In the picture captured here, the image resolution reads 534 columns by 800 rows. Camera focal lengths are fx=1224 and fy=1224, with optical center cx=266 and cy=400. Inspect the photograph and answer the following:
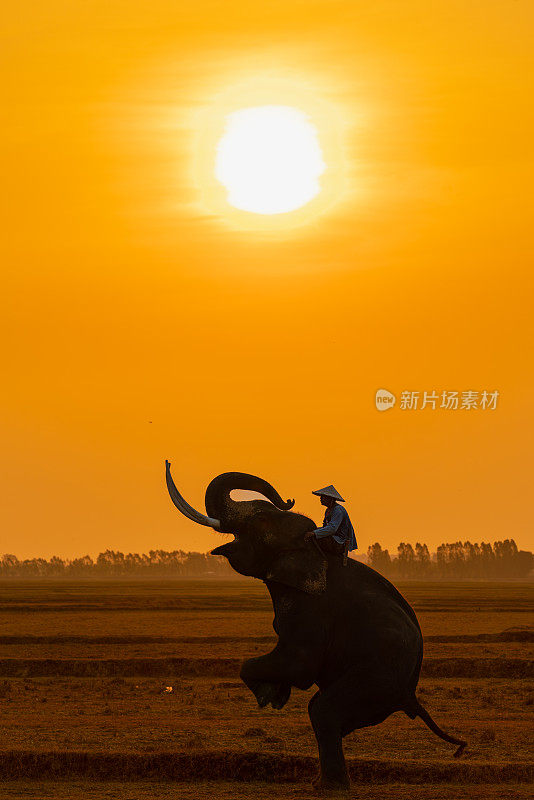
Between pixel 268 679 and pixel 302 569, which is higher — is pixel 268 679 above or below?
below

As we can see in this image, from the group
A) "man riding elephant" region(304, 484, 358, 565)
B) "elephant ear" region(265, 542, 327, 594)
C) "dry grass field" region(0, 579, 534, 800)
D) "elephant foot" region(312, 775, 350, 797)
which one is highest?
"man riding elephant" region(304, 484, 358, 565)

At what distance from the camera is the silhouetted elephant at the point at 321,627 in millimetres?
12945

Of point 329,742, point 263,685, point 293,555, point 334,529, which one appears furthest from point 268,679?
point 334,529

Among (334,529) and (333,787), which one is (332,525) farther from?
(333,787)

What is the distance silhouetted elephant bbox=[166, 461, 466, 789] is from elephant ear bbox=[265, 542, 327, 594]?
Result: 11 millimetres

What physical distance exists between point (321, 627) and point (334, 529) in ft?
3.55

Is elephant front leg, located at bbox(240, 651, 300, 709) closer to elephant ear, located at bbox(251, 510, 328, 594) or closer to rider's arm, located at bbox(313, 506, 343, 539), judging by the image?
elephant ear, located at bbox(251, 510, 328, 594)

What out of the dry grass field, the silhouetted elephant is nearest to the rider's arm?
the silhouetted elephant

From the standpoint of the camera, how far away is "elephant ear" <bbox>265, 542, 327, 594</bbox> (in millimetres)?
13055

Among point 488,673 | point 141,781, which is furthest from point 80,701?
point 488,673

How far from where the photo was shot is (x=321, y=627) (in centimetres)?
1304

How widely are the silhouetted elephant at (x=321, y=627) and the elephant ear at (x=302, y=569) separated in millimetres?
11

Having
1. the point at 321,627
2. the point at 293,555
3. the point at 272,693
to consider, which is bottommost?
the point at 272,693

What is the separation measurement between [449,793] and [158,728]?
20.5ft
